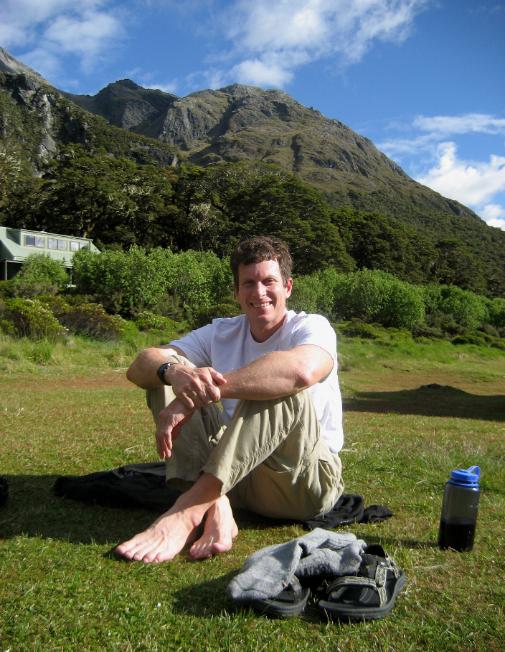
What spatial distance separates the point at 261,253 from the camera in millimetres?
3008

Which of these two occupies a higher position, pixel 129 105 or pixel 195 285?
pixel 129 105

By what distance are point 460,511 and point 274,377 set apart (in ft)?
3.16

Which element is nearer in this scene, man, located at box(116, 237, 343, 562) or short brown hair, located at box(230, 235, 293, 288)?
man, located at box(116, 237, 343, 562)

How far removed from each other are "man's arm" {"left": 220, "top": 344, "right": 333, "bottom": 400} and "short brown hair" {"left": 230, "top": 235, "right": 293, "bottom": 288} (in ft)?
1.92

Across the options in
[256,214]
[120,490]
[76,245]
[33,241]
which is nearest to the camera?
[120,490]

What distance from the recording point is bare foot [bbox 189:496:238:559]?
2494 millimetres

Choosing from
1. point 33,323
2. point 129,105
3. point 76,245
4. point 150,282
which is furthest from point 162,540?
point 129,105

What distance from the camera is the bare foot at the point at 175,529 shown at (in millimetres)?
2428

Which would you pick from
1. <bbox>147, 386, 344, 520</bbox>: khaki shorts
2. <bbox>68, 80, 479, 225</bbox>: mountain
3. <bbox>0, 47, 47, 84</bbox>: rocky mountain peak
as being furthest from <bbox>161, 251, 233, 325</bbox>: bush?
<bbox>0, 47, 47, 84</bbox>: rocky mountain peak

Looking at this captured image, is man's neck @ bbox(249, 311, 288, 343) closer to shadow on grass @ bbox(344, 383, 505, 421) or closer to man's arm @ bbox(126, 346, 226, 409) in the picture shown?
man's arm @ bbox(126, 346, 226, 409)

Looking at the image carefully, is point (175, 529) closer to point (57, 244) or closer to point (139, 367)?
point (139, 367)

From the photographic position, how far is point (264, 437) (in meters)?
2.49

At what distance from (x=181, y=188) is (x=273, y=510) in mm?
45259

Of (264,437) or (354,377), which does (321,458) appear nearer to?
(264,437)
